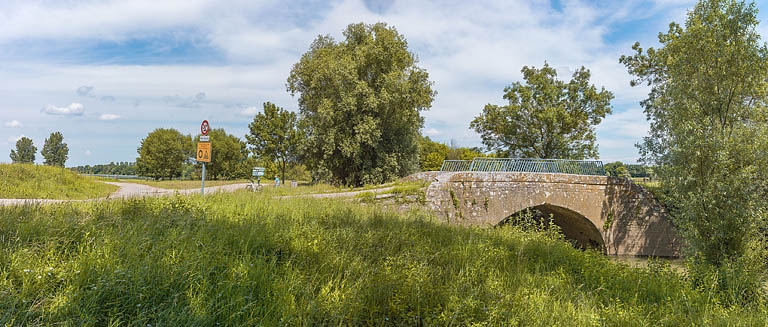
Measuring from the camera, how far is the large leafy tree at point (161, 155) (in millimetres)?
42938

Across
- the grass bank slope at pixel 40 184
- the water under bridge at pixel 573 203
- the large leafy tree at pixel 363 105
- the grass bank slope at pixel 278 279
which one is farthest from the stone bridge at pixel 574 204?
the grass bank slope at pixel 40 184

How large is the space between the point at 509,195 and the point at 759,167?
706cm

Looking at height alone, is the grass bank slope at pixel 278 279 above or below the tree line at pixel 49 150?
below

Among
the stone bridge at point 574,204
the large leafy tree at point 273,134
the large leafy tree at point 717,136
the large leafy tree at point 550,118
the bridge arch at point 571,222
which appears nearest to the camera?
the large leafy tree at point 717,136

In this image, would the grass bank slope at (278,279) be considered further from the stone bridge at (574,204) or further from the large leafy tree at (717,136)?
the stone bridge at (574,204)

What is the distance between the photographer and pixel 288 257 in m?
4.86

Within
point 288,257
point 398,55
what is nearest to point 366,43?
point 398,55

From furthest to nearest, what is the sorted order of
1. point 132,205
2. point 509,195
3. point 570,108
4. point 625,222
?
point 570,108 < point 625,222 < point 509,195 < point 132,205

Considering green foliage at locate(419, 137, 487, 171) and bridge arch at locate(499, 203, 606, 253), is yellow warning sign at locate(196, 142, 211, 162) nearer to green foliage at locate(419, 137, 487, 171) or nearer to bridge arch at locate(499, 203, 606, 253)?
bridge arch at locate(499, 203, 606, 253)

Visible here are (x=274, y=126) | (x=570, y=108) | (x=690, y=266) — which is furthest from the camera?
(x=274, y=126)

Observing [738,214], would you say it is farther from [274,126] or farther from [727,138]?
[274,126]

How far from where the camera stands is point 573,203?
591 inches

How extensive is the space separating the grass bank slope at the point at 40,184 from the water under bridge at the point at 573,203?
38.7 ft

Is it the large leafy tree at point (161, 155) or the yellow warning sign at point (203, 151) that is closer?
the yellow warning sign at point (203, 151)
